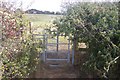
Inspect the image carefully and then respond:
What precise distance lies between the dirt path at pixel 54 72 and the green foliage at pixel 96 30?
84cm

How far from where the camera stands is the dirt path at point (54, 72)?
7.73 meters

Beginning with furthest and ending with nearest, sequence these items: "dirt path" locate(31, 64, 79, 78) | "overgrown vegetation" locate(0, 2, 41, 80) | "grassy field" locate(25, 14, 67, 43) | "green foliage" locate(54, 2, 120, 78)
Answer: "dirt path" locate(31, 64, 79, 78), "grassy field" locate(25, 14, 67, 43), "green foliage" locate(54, 2, 120, 78), "overgrown vegetation" locate(0, 2, 41, 80)

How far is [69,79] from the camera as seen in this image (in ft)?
25.6

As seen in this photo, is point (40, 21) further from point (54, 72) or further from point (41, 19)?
point (54, 72)

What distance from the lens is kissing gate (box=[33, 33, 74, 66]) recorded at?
307 inches

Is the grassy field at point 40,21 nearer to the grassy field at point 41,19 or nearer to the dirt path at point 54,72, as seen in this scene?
the grassy field at point 41,19

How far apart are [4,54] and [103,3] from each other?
320 cm

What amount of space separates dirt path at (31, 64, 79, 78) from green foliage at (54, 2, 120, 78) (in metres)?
0.84

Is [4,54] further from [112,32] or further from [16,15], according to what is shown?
[112,32]

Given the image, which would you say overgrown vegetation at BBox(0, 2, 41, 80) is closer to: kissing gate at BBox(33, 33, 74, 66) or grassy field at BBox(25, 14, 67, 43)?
grassy field at BBox(25, 14, 67, 43)

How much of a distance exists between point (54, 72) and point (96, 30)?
2.01 meters

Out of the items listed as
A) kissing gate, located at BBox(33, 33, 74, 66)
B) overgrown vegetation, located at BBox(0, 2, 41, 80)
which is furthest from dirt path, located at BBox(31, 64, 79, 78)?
overgrown vegetation, located at BBox(0, 2, 41, 80)

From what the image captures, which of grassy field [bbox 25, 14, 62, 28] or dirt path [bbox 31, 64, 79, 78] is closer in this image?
grassy field [bbox 25, 14, 62, 28]

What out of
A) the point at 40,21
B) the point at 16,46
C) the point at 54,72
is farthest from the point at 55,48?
the point at 16,46
